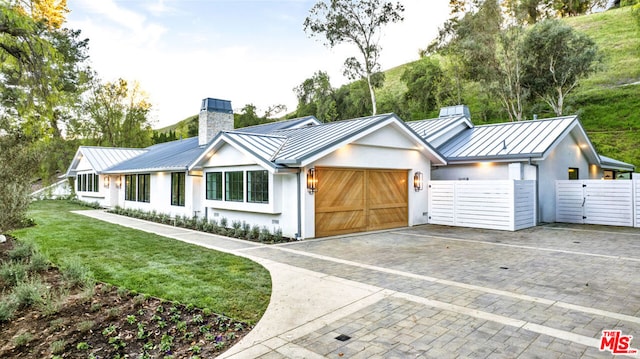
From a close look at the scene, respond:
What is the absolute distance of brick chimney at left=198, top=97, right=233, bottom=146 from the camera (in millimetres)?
17266

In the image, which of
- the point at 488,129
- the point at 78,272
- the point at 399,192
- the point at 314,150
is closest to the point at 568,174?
the point at 488,129

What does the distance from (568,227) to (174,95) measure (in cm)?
3448

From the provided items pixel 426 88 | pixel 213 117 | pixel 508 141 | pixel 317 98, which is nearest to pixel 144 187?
pixel 213 117

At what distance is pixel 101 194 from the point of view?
2319cm

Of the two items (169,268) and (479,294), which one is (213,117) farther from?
(479,294)

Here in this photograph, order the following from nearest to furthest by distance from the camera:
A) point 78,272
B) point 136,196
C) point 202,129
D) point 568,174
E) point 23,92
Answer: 1. point 78,272
2. point 23,92
3. point 568,174
4. point 202,129
5. point 136,196

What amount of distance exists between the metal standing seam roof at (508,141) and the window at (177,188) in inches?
457

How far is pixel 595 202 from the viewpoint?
1381 cm

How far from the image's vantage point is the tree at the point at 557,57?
28.2m

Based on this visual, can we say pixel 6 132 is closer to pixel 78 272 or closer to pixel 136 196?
pixel 78 272

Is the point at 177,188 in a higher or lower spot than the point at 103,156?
lower

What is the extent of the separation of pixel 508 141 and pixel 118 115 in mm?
35944

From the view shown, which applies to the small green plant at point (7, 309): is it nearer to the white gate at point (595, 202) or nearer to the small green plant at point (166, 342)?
the small green plant at point (166, 342)

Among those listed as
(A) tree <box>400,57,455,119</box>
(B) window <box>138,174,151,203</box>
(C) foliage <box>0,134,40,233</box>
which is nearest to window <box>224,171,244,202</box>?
(C) foliage <box>0,134,40,233</box>
